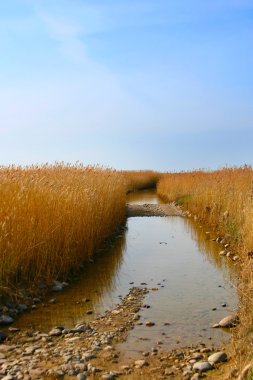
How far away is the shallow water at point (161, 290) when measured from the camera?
5.50 m

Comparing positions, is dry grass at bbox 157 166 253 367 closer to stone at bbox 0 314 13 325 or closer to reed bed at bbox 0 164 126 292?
stone at bbox 0 314 13 325

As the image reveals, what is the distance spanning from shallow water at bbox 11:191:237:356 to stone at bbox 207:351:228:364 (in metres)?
0.55

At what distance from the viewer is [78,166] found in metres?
17.1

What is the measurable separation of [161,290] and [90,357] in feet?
9.50

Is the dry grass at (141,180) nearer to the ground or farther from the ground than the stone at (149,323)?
farther from the ground

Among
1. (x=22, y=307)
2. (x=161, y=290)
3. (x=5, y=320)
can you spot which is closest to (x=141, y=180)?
(x=161, y=290)

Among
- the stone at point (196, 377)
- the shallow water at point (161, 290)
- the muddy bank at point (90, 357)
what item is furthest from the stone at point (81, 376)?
the stone at point (196, 377)

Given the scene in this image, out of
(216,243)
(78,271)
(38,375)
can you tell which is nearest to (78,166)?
(216,243)

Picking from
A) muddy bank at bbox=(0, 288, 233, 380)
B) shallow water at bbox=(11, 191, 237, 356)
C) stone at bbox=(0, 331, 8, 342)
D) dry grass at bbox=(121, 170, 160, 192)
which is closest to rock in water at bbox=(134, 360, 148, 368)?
muddy bank at bbox=(0, 288, 233, 380)

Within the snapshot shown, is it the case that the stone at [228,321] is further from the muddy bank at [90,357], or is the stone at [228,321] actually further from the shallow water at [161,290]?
the muddy bank at [90,357]

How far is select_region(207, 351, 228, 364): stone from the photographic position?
448cm

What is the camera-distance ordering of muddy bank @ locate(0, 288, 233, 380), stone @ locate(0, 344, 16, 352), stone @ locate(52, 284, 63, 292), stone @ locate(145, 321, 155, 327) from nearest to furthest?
muddy bank @ locate(0, 288, 233, 380)
stone @ locate(0, 344, 16, 352)
stone @ locate(145, 321, 155, 327)
stone @ locate(52, 284, 63, 292)

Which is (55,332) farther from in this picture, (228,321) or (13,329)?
(228,321)

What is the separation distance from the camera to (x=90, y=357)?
4664mm
